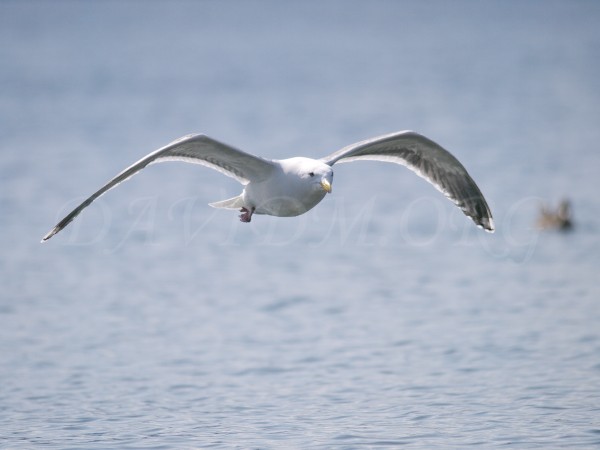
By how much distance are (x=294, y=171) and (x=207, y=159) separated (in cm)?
103

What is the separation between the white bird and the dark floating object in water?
774 centimetres

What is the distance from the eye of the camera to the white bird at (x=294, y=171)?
1091 cm

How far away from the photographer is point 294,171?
1124 centimetres

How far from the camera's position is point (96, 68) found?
2270 inches

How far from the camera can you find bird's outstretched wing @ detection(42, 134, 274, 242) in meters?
10.8

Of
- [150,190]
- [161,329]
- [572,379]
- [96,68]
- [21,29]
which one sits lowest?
[572,379]

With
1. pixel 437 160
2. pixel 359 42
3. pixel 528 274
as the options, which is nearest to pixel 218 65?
pixel 359 42

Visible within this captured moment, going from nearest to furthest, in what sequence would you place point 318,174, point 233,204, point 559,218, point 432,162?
1. point 318,174
2. point 233,204
3. point 432,162
4. point 559,218

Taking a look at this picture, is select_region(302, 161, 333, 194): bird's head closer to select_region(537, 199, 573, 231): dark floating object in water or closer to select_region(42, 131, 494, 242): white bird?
select_region(42, 131, 494, 242): white bird

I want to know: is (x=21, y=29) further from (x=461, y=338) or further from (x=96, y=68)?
(x=461, y=338)

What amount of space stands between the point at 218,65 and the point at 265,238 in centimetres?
4068

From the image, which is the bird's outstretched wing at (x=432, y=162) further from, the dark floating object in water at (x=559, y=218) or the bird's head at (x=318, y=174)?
the dark floating object in water at (x=559, y=218)

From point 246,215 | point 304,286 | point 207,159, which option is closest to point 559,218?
point 304,286

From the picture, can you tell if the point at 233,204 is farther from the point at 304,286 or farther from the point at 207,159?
the point at 304,286
